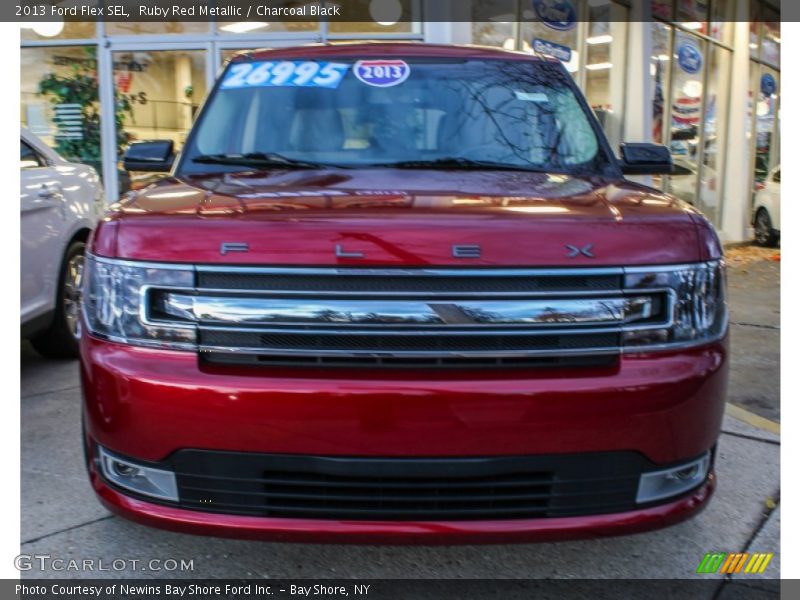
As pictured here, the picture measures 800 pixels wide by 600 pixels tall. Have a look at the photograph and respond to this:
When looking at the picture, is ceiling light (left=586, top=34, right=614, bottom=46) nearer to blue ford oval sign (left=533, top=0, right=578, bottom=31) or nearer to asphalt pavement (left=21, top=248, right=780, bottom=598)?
blue ford oval sign (left=533, top=0, right=578, bottom=31)

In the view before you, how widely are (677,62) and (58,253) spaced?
11402mm

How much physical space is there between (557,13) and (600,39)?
1.03 m

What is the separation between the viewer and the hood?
2246 mm

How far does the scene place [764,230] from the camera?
15039 mm

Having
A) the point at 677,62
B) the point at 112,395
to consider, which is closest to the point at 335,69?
the point at 112,395

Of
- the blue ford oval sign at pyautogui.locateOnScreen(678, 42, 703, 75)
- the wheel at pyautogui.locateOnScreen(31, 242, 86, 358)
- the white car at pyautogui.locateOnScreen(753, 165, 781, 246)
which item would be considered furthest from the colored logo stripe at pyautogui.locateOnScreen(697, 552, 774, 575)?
the white car at pyautogui.locateOnScreen(753, 165, 781, 246)

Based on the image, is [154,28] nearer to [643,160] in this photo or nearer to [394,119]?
[394,119]

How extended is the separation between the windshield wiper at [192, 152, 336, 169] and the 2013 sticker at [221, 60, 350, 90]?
1.65ft

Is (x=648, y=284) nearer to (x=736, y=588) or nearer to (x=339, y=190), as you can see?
(x=339, y=190)

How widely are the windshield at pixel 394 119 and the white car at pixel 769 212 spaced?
12.4m

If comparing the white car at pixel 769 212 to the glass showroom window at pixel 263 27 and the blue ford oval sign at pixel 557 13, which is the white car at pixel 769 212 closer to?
the blue ford oval sign at pixel 557 13

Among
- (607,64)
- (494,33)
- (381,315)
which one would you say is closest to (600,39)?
(607,64)

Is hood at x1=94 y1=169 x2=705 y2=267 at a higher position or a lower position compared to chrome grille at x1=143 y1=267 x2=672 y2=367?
higher

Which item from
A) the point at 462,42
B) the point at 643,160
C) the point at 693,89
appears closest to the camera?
the point at 643,160
